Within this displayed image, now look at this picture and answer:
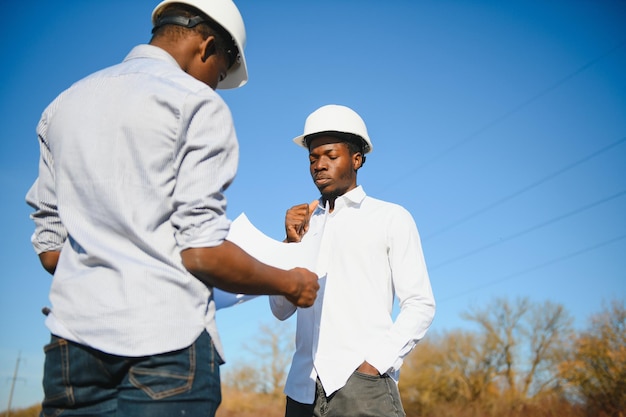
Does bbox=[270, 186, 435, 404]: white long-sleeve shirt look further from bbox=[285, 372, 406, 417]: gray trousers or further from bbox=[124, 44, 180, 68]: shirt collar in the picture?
bbox=[124, 44, 180, 68]: shirt collar

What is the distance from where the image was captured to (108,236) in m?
2.01

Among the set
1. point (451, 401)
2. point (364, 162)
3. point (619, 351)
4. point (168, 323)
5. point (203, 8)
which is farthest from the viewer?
point (451, 401)

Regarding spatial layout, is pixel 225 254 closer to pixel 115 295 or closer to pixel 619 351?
pixel 115 295

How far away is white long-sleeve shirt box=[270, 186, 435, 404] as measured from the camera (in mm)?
3803

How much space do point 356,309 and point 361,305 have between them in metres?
0.04

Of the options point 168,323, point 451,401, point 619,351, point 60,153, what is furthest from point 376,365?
point 451,401

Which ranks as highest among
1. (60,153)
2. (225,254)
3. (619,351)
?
(619,351)

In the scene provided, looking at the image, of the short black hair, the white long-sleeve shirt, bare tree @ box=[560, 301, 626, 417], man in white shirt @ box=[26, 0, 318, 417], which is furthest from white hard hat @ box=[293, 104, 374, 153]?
bare tree @ box=[560, 301, 626, 417]

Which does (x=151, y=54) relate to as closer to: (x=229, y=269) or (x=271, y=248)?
(x=229, y=269)

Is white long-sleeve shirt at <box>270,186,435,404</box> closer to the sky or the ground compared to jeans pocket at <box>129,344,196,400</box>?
closer to the sky

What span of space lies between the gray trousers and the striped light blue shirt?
183cm

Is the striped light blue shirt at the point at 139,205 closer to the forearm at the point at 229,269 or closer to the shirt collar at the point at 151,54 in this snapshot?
the forearm at the point at 229,269

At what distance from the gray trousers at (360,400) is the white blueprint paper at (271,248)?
1.17 metres

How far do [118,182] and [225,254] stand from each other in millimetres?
441
